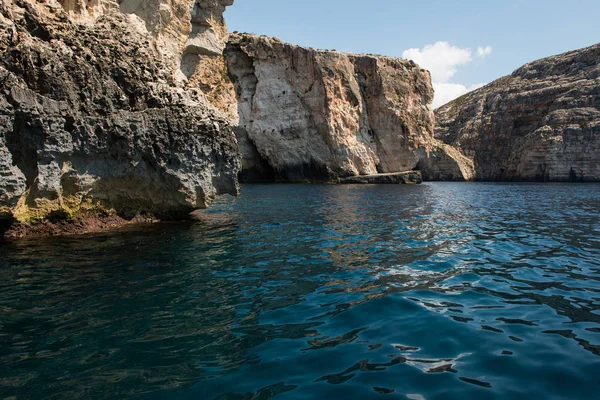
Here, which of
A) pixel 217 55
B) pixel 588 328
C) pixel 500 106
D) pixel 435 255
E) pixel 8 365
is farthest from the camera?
pixel 500 106

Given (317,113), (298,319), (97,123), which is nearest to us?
(298,319)

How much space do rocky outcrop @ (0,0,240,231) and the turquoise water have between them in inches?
75.2

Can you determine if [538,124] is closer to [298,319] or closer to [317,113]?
[317,113]

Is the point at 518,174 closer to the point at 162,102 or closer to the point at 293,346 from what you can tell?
the point at 162,102

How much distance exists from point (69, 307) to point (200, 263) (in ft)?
9.59

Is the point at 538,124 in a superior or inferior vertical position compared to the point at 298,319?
superior

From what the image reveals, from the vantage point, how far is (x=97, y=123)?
11.1 meters

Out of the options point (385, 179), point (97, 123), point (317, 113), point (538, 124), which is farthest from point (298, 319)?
point (538, 124)

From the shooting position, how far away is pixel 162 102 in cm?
1270

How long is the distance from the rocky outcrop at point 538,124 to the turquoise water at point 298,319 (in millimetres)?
66732

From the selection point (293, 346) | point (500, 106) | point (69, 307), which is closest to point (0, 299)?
point (69, 307)

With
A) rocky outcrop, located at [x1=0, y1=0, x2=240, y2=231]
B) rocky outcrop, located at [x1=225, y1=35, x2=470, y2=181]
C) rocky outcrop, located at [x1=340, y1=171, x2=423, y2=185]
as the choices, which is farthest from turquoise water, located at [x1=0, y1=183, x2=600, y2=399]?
rocky outcrop, located at [x1=225, y1=35, x2=470, y2=181]

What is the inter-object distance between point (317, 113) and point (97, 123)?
136 ft

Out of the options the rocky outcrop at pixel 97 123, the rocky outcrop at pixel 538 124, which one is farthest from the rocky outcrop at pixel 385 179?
the rocky outcrop at pixel 97 123
